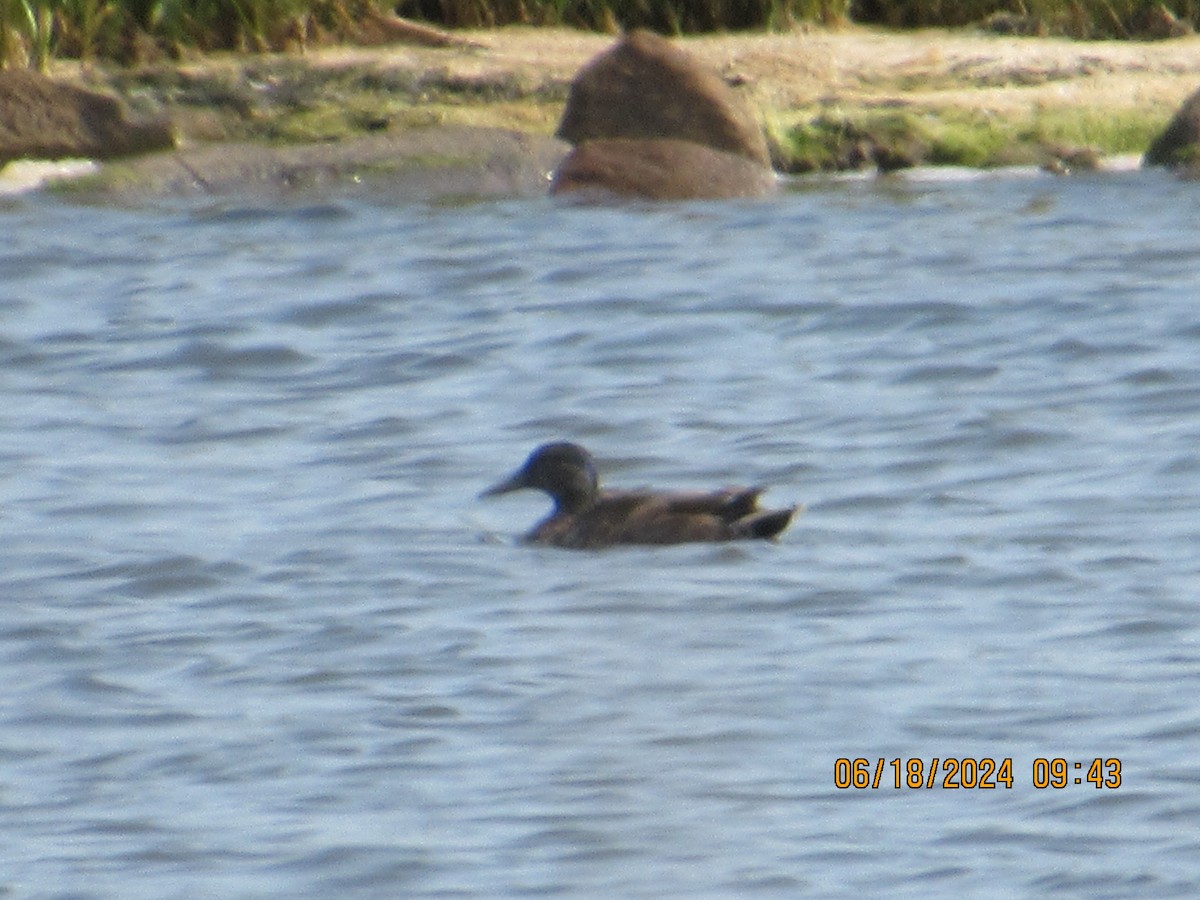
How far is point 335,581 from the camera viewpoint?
7.19 m

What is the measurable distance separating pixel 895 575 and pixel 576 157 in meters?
7.76

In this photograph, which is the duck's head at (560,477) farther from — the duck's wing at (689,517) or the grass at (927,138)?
the grass at (927,138)

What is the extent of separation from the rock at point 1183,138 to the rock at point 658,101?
2.21 m

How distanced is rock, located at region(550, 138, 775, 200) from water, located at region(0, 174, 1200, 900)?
0.89 metres

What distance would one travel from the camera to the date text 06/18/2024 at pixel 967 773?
5145 millimetres

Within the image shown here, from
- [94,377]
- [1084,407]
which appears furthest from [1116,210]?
[94,377]

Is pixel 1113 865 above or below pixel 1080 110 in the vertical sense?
above

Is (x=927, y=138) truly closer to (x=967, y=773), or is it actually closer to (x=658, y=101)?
(x=658, y=101)

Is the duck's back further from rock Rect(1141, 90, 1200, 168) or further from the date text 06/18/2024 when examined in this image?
rock Rect(1141, 90, 1200, 168)

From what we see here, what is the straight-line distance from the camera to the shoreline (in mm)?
14766

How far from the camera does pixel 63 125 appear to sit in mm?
14625

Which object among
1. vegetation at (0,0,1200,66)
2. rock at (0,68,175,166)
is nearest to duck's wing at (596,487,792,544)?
rock at (0,68,175,166)

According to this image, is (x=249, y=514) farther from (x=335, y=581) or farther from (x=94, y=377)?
(x=94, y=377)

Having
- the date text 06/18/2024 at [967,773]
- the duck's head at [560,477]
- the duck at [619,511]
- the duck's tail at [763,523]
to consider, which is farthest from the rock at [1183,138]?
the date text 06/18/2024 at [967,773]
